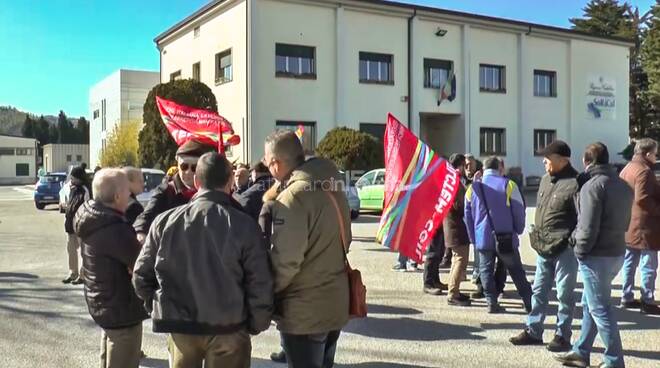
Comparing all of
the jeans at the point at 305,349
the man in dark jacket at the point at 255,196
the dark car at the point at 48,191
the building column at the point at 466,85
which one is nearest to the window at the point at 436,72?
the building column at the point at 466,85

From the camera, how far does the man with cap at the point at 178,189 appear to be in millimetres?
4840

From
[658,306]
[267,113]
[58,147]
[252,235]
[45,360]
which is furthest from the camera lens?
[58,147]

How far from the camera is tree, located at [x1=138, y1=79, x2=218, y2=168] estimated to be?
25516 millimetres

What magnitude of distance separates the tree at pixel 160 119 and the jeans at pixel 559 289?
2118cm

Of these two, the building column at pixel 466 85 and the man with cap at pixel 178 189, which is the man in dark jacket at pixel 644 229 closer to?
the man with cap at pixel 178 189

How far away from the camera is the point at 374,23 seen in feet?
95.1

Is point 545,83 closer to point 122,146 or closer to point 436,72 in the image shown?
point 436,72

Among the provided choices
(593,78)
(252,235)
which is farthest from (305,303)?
(593,78)

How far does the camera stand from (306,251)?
333 centimetres

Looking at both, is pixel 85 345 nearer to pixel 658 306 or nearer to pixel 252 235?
pixel 252 235

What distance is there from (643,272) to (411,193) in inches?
120

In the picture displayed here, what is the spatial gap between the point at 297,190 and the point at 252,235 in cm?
37

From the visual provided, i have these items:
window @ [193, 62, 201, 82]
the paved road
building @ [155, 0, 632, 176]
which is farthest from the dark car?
the paved road

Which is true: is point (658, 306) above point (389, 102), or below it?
below
